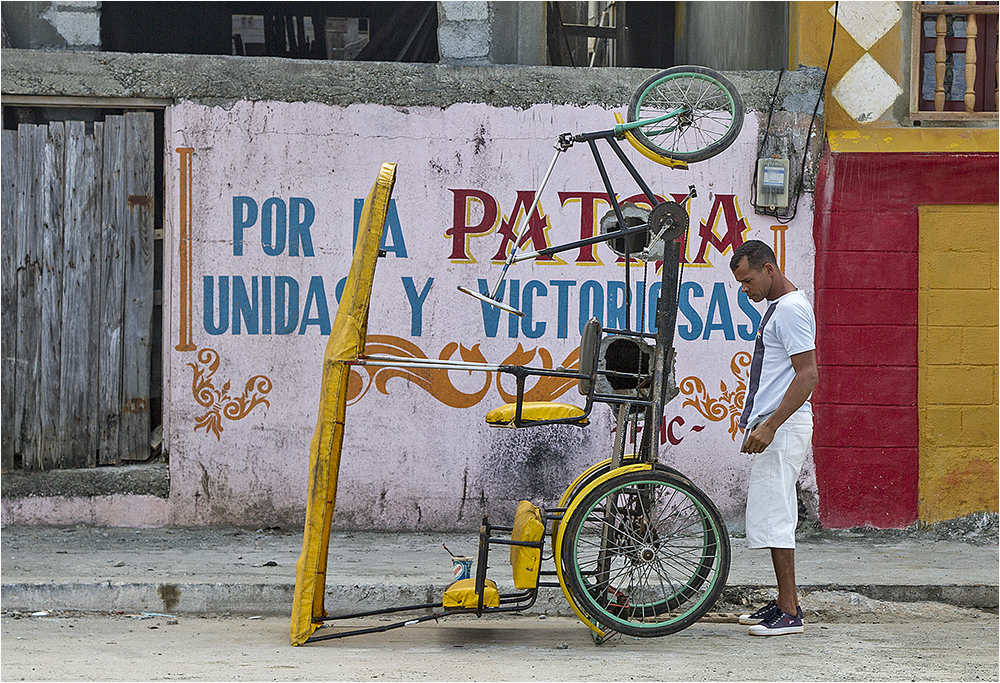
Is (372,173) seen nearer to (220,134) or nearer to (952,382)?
(220,134)

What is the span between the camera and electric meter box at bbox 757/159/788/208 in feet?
22.5

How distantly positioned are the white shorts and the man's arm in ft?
0.39

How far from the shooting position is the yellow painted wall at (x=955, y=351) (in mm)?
6953

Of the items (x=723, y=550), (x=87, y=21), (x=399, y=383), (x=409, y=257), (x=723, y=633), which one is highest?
(x=87, y=21)

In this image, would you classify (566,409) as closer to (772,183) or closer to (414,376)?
(414,376)

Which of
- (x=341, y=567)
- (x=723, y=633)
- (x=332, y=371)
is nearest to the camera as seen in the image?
(x=332, y=371)

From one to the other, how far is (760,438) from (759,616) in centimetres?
89

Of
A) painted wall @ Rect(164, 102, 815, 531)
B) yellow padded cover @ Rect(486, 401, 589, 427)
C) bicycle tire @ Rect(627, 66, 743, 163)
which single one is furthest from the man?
painted wall @ Rect(164, 102, 815, 531)

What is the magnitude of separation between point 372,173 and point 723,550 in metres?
3.56

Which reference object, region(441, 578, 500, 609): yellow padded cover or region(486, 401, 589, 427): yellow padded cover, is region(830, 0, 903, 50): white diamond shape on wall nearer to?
region(486, 401, 589, 427): yellow padded cover

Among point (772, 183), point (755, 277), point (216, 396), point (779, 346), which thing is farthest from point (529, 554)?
point (772, 183)

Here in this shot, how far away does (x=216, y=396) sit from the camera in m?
6.79

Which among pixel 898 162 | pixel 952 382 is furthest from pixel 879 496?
pixel 898 162

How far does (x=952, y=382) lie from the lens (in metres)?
6.97
